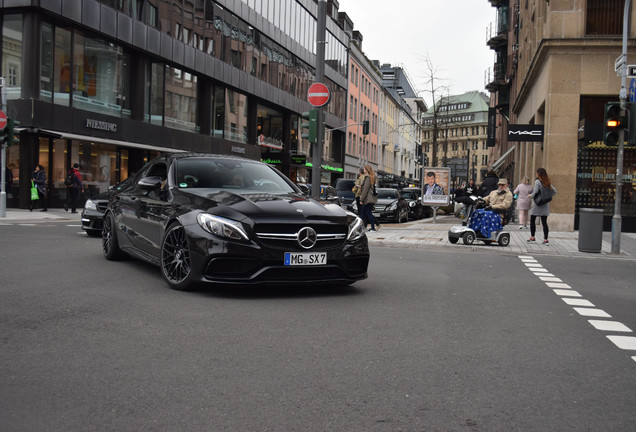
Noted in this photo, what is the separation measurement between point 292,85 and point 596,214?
3705 cm

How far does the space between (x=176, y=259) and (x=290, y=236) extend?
1.28 m

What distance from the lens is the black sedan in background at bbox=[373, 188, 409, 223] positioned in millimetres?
26797

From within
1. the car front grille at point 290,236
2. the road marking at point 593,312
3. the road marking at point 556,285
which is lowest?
the road marking at point 593,312

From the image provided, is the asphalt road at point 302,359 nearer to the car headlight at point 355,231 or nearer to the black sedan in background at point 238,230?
the black sedan in background at point 238,230

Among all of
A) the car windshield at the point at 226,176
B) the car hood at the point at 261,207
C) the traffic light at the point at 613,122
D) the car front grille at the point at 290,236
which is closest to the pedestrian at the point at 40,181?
the car windshield at the point at 226,176

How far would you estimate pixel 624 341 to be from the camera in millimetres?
5352

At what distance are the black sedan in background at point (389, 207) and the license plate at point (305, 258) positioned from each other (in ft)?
64.7

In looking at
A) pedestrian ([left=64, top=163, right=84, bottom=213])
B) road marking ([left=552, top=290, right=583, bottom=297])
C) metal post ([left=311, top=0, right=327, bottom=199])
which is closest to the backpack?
pedestrian ([left=64, top=163, right=84, bottom=213])

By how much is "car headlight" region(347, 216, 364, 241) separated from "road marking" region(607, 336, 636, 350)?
8.69 feet

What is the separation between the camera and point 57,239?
12641mm

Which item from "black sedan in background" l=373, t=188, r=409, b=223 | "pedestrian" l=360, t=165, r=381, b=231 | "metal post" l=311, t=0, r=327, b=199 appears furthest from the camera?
"black sedan in background" l=373, t=188, r=409, b=223

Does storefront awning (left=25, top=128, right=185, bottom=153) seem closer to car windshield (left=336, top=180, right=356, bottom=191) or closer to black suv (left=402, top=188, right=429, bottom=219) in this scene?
car windshield (left=336, top=180, right=356, bottom=191)

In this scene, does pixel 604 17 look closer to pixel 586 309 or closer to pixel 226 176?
pixel 586 309

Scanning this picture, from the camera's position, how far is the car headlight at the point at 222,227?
6426 millimetres
